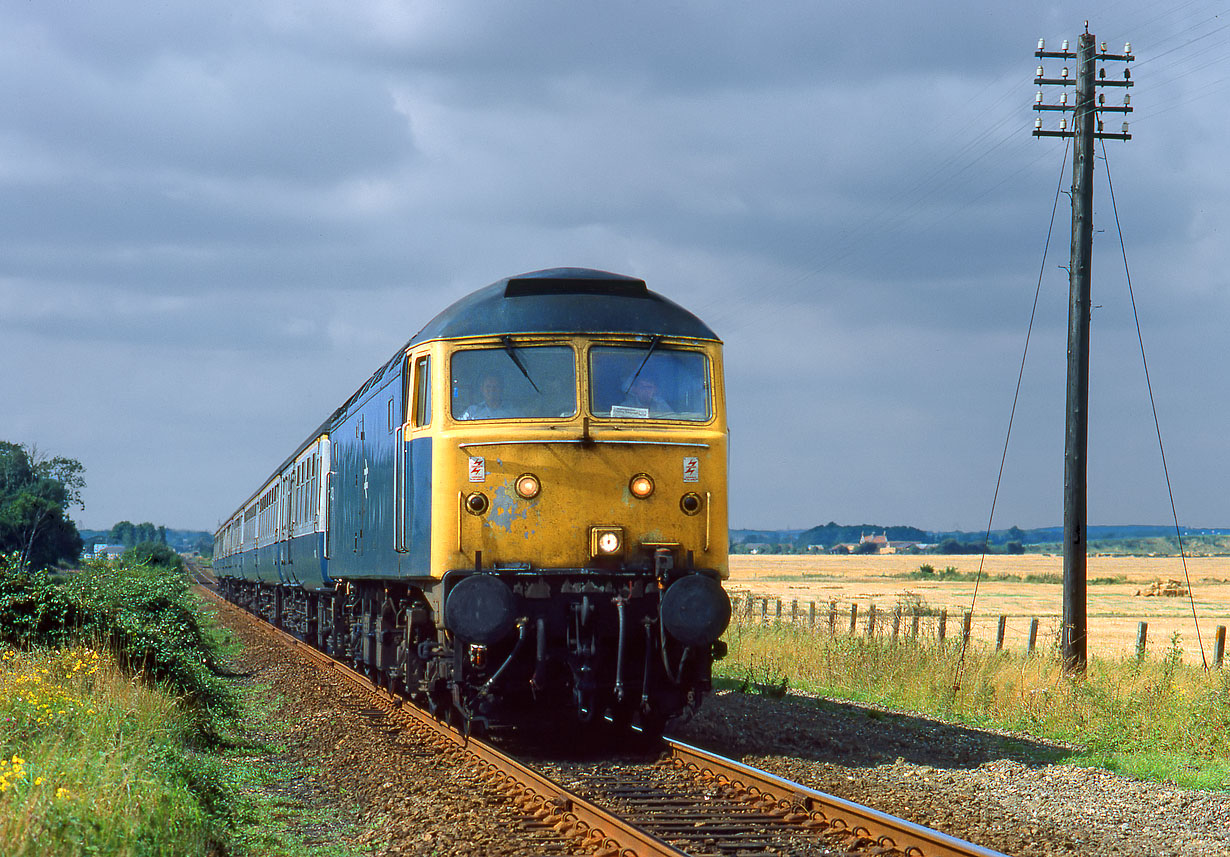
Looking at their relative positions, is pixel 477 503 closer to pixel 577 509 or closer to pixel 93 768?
pixel 577 509

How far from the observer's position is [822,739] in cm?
1155

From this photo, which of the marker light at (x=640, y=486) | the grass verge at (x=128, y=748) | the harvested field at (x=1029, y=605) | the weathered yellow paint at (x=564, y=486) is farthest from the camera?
the harvested field at (x=1029, y=605)

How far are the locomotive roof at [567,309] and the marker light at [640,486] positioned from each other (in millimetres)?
1257

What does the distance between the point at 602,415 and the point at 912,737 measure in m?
4.53

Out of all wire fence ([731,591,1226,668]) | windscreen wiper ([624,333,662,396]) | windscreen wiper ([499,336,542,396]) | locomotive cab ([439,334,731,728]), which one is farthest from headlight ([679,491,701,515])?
wire fence ([731,591,1226,668])

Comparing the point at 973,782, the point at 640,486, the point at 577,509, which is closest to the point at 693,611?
the point at 640,486

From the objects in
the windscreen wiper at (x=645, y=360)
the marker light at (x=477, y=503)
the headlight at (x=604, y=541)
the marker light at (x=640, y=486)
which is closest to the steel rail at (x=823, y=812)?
the headlight at (x=604, y=541)

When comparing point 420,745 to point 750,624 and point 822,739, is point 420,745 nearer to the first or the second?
point 822,739

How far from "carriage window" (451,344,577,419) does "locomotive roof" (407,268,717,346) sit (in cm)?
19

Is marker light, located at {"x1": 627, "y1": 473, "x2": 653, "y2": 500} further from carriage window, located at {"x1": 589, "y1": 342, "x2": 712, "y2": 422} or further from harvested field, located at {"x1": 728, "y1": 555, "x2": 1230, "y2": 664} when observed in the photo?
harvested field, located at {"x1": 728, "y1": 555, "x2": 1230, "y2": 664}

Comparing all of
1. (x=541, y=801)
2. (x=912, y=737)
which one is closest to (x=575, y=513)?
(x=541, y=801)

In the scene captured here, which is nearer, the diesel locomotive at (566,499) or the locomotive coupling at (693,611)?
the locomotive coupling at (693,611)

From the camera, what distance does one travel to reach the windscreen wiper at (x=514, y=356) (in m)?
10.4

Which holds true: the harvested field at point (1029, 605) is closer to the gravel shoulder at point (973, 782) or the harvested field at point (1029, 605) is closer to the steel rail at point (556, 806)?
the gravel shoulder at point (973, 782)
